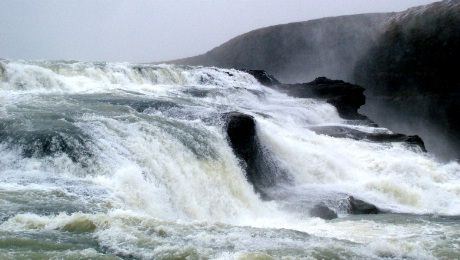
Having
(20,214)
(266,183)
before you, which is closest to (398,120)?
(266,183)

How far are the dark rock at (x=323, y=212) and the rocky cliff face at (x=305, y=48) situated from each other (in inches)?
1343

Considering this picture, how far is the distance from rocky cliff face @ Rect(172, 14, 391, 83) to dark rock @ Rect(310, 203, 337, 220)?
112ft

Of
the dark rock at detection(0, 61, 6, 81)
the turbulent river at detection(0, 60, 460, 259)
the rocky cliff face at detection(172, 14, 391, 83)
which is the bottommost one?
the turbulent river at detection(0, 60, 460, 259)

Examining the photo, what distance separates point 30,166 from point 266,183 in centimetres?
666

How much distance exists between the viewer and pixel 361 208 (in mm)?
12758

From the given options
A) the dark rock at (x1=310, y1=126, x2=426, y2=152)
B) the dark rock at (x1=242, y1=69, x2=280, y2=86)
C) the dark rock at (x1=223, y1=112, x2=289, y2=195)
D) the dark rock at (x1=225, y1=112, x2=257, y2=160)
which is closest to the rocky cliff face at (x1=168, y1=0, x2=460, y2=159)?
the dark rock at (x1=242, y1=69, x2=280, y2=86)

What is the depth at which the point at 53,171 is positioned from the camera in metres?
9.79

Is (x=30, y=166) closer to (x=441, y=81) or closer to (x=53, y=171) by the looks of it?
(x=53, y=171)

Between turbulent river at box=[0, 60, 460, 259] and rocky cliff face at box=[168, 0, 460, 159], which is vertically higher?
rocky cliff face at box=[168, 0, 460, 159]

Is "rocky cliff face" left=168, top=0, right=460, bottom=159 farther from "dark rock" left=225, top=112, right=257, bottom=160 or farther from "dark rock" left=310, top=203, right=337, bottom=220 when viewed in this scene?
"dark rock" left=310, top=203, right=337, bottom=220

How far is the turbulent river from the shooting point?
21.6 feet

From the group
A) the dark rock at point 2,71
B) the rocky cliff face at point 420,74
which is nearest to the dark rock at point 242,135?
the dark rock at point 2,71

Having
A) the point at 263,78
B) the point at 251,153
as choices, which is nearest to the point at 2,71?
the point at 251,153

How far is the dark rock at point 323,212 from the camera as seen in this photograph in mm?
12000
